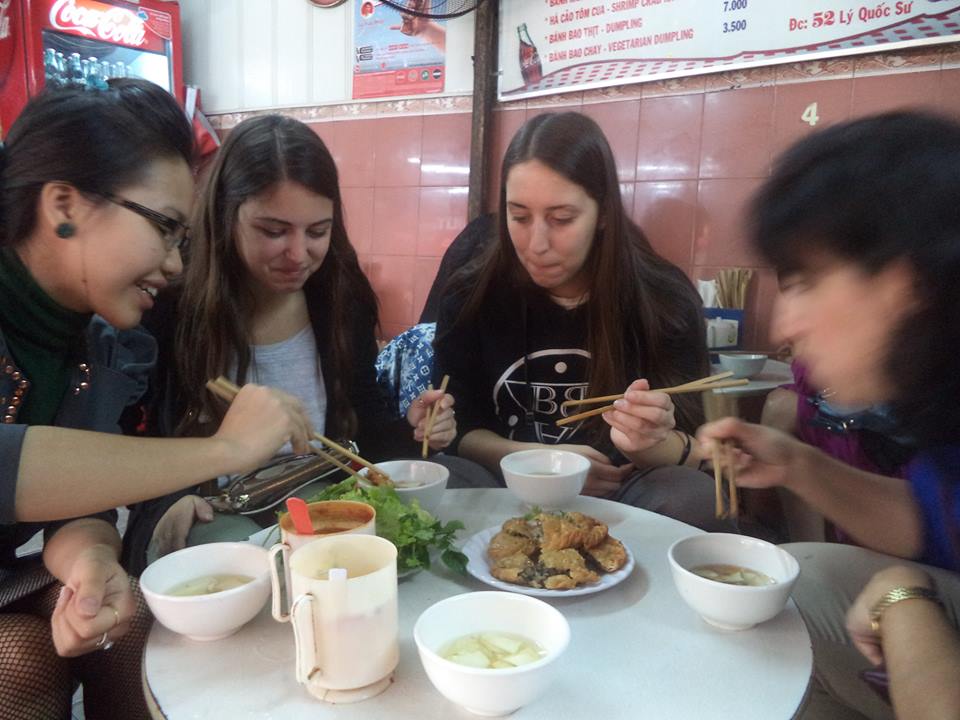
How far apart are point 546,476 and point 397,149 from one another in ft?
9.75

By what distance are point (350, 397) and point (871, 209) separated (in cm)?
153

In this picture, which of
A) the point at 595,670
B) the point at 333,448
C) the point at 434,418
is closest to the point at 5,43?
the point at 434,418

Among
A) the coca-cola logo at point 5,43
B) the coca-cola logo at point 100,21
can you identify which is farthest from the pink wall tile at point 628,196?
the coca-cola logo at point 5,43

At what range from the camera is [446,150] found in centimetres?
370

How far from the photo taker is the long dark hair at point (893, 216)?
789 mm

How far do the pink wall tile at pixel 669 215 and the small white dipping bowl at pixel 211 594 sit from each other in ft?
8.15

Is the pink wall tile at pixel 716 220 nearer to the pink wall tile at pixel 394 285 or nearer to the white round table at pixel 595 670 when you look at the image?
the pink wall tile at pixel 394 285

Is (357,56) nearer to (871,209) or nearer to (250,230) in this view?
(250,230)

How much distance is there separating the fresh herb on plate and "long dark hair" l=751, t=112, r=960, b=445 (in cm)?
66

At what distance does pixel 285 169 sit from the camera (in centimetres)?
167

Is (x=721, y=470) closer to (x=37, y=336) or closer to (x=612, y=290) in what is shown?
(x=612, y=290)

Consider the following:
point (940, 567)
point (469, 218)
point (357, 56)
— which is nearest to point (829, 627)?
point (940, 567)

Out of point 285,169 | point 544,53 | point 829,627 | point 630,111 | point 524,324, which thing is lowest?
point 829,627

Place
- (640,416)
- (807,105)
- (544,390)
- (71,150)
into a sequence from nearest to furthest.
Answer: (71,150) < (640,416) < (544,390) < (807,105)
